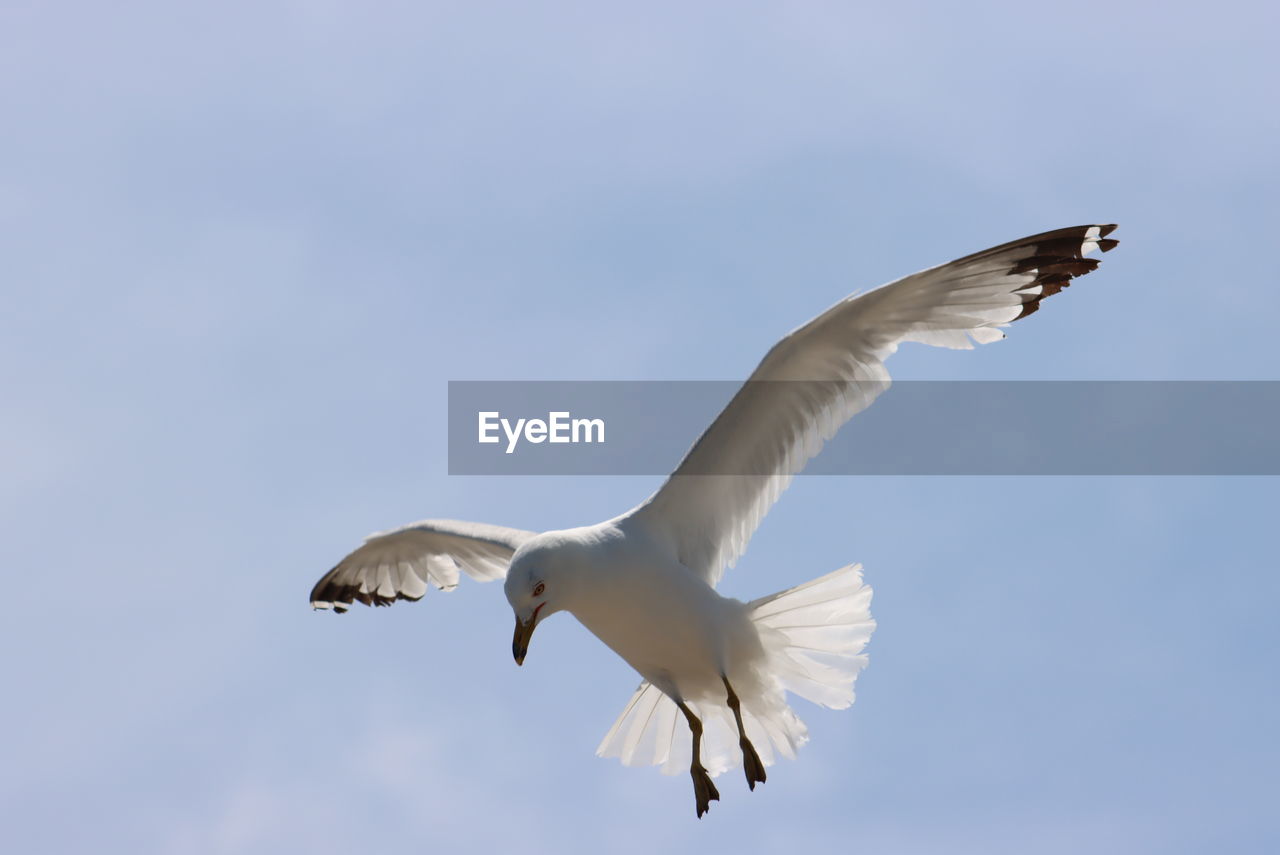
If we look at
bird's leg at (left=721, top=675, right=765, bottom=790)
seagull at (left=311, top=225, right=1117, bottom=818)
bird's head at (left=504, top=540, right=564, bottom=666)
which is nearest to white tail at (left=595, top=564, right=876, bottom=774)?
seagull at (left=311, top=225, right=1117, bottom=818)

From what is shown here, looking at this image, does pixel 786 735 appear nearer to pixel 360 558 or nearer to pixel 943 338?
pixel 943 338

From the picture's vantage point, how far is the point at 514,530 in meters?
9.16

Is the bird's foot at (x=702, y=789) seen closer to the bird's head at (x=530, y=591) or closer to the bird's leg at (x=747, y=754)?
the bird's leg at (x=747, y=754)

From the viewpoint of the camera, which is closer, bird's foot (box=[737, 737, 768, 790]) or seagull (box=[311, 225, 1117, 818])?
seagull (box=[311, 225, 1117, 818])

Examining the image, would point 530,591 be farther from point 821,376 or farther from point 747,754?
point 821,376

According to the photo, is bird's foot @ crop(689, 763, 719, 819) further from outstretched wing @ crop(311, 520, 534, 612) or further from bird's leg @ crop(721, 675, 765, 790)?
outstretched wing @ crop(311, 520, 534, 612)

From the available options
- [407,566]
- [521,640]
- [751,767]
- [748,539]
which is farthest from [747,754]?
[407,566]

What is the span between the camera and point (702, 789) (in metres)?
8.50

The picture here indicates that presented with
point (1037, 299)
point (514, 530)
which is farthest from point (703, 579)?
point (1037, 299)

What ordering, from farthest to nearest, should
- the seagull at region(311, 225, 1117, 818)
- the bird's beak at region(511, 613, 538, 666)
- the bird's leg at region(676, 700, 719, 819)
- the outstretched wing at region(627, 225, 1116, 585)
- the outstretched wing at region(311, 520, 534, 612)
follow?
the outstretched wing at region(311, 520, 534, 612) → the bird's leg at region(676, 700, 719, 819) → the outstretched wing at region(627, 225, 1116, 585) → the seagull at region(311, 225, 1117, 818) → the bird's beak at region(511, 613, 538, 666)

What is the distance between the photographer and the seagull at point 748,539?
Answer: 793cm

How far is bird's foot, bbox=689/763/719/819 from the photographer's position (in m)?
8.47

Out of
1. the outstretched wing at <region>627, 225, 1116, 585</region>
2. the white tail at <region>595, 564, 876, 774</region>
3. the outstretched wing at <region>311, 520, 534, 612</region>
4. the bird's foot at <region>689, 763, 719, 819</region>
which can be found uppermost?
the outstretched wing at <region>627, 225, 1116, 585</region>

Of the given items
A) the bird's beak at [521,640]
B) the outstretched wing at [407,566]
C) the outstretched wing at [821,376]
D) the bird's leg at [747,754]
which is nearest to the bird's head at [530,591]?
the bird's beak at [521,640]
